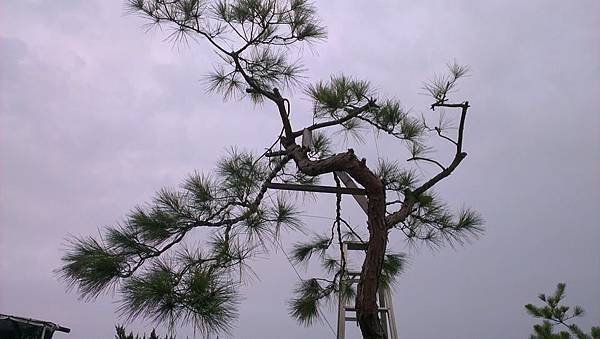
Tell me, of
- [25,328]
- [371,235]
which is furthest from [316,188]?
[25,328]

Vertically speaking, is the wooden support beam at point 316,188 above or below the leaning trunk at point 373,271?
above

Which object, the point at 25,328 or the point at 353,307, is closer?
the point at 353,307

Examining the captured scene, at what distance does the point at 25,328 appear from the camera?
2.90 metres

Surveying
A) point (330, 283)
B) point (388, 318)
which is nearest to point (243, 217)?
point (330, 283)

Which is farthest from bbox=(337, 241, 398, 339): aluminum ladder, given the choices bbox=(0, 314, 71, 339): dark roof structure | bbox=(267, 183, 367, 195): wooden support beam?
bbox=(0, 314, 71, 339): dark roof structure

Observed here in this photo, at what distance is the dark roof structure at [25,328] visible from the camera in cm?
283

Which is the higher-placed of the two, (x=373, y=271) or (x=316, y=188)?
(x=316, y=188)

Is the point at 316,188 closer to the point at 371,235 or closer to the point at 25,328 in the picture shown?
the point at 371,235

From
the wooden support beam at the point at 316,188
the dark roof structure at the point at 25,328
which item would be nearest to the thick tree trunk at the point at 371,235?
the wooden support beam at the point at 316,188

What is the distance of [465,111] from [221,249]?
3.12 ft

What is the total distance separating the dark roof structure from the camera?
2.83m

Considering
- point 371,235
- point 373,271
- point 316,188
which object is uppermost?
point 316,188

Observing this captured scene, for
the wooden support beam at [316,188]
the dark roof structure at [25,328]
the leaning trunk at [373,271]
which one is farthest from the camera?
the dark roof structure at [25,328]

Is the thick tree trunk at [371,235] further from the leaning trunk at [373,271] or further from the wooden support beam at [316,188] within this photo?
the wooden support beam at [316,188]
